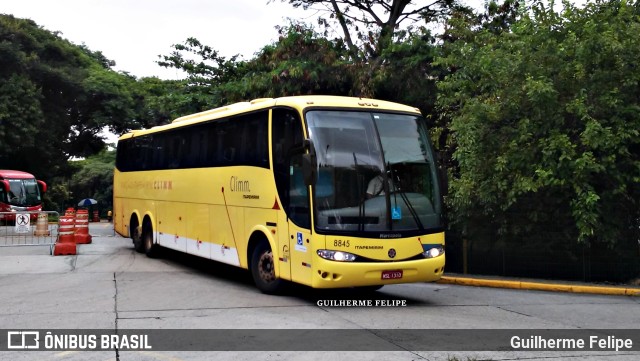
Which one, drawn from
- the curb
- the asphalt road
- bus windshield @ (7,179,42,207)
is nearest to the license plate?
the asphalt road

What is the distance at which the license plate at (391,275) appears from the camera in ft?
32.3

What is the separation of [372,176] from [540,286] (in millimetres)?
4939

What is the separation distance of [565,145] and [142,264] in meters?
10.0

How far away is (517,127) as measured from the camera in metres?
13.5

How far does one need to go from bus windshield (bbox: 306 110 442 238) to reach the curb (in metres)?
3.35

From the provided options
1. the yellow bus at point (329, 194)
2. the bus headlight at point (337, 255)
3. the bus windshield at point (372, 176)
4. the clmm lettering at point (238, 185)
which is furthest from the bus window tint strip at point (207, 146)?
the bus headlight at point (337, 255)

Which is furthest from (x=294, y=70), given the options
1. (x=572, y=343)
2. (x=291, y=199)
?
(x=572, y=343)

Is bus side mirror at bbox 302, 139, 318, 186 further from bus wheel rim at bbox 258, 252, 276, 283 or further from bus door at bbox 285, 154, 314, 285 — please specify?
bus wheel rim at bbox 258, 252, 276, 283

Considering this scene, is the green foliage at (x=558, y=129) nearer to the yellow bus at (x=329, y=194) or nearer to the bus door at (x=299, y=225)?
the yellow bus at (x=329, y=194)

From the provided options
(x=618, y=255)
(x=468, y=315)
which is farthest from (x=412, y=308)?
(x=618, y=255)

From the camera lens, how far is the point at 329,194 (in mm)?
9773

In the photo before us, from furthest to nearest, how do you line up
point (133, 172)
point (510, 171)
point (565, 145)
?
point (133, 172), point (510, 171), point (565, 145)

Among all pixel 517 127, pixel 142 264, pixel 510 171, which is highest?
pixel 517 127

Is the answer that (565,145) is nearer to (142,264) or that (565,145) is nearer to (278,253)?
(278,253)
